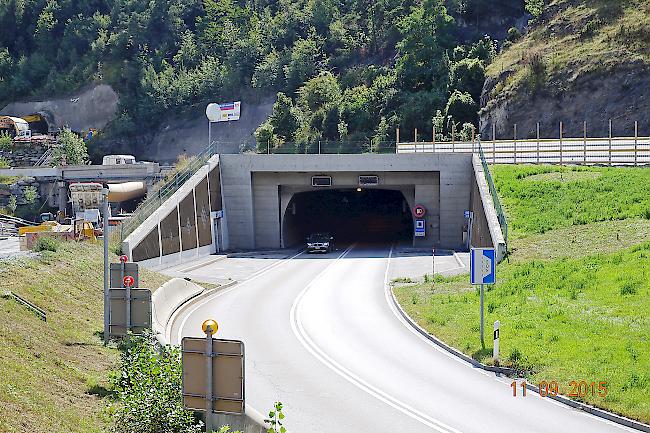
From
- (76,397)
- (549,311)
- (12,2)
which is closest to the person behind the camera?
(76,397)

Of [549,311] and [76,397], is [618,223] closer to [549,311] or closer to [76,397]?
[549,311]

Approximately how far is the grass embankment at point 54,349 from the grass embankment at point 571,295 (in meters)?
9.38

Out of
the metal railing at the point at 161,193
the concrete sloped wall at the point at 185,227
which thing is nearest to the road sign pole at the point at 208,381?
the concrete sloped wall at the point at 185,227

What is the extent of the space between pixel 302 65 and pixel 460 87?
29.9 metres

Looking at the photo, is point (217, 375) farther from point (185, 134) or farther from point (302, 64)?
point (185, 134)

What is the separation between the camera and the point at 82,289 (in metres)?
25.3

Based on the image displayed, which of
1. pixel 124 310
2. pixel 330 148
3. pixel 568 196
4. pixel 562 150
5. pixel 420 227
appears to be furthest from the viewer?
pixel 420 227

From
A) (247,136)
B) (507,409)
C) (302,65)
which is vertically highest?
(302,65)

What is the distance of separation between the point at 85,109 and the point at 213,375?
112m

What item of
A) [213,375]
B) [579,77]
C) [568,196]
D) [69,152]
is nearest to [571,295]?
[213,375]

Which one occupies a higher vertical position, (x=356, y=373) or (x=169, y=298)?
(x=169, y=298)

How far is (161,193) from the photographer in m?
45.9

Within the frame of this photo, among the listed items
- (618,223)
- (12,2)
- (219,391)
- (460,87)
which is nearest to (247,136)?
(460,87)

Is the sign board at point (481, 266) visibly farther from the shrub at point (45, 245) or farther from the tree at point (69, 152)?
the tree at point (69, 152)
